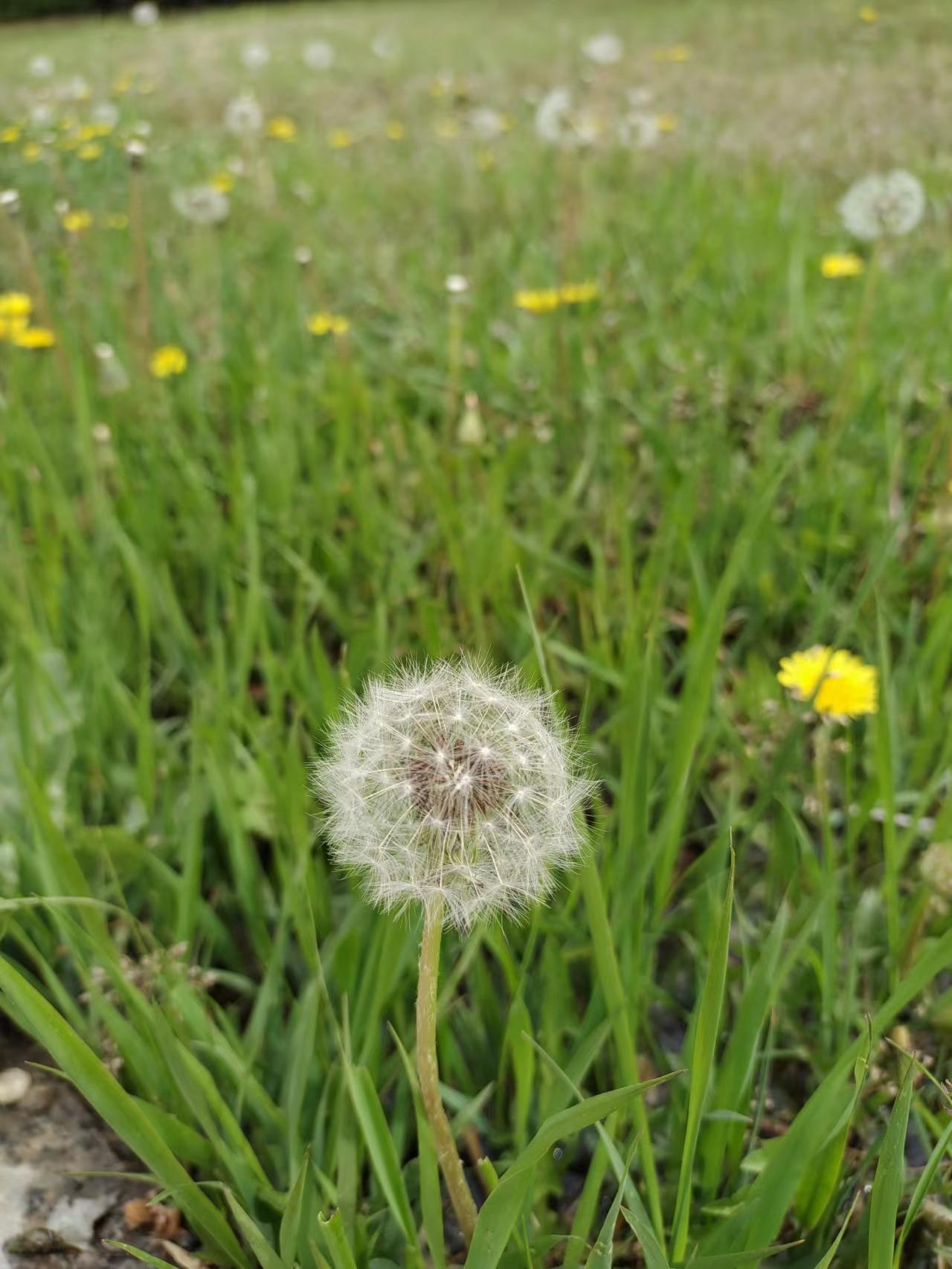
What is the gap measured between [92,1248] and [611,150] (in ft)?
15.4

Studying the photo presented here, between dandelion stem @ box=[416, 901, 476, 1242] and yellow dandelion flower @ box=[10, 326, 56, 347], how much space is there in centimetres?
210

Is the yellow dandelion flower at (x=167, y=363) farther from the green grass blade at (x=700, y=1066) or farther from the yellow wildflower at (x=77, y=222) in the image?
the green grass blade at (x=700, y=1066)

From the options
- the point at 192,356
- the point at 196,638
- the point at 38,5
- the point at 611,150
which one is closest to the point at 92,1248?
the point at 196,638

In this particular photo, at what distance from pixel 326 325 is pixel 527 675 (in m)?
1.61

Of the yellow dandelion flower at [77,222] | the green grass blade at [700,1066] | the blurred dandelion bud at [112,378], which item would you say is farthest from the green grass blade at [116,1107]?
the yellow dandelion flower at [77,222]

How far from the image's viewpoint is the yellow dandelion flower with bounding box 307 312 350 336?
2484mm

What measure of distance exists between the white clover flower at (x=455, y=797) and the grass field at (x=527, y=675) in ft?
0.25

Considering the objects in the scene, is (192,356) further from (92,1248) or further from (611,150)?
(611,150)

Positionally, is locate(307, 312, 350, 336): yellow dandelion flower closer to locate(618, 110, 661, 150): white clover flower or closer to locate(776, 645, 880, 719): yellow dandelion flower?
locate(776, 645, 880, 719): yellow dandelion flower

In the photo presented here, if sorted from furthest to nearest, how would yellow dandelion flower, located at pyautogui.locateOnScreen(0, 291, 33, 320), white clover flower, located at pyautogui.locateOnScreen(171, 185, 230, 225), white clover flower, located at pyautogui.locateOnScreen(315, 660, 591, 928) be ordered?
white clover flower, located at pyautogui.locateOnScreen(171, 185, 230, 225) < yellow dandelion flower, located at pyautogui.locateOnScreen(0, 291, 33, 320) < white clover flower, located at pyautogui.locateOnScreen(315, 660, 591, 928)

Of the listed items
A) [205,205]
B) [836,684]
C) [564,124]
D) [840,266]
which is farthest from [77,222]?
[836,684]

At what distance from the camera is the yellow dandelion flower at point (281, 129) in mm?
5180

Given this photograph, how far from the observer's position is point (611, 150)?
469cm

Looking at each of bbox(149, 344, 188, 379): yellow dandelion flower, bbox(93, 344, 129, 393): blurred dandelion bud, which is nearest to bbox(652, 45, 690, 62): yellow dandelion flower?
bbox(149, 344, 188, 379): yellow dandelion flower
